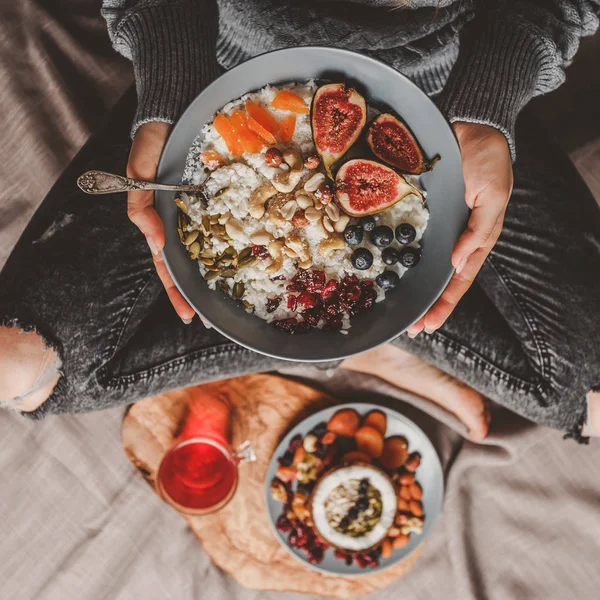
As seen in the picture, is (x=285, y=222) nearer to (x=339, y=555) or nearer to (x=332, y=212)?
(x=332, y=212)

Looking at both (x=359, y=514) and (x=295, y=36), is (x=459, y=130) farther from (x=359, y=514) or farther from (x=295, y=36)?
(x=359, y=514)

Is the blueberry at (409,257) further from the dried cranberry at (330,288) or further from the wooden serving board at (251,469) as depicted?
the wooden serving board at (251,469)

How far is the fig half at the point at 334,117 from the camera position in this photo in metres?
1.07

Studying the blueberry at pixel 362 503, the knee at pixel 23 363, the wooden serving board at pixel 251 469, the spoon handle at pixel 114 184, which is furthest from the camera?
the wooden serving board at pixel 251 469

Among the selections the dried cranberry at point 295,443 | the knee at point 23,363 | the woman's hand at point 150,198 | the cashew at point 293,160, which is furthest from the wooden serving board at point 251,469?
the cashew at point 293,160

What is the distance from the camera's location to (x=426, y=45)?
1.10m

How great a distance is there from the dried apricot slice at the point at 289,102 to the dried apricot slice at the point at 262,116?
2 centimetres

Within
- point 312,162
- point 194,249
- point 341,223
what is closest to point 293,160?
point 312,162

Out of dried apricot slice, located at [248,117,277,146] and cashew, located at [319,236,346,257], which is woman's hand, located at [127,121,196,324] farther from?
cashew, located at [319,236,346,257]

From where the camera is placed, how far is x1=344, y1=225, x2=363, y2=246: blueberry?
1090mm

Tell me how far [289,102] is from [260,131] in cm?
8

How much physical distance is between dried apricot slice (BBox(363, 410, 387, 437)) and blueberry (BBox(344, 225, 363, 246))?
0.61 meters

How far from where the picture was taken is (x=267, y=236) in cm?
109

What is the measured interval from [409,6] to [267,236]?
1.63ft
